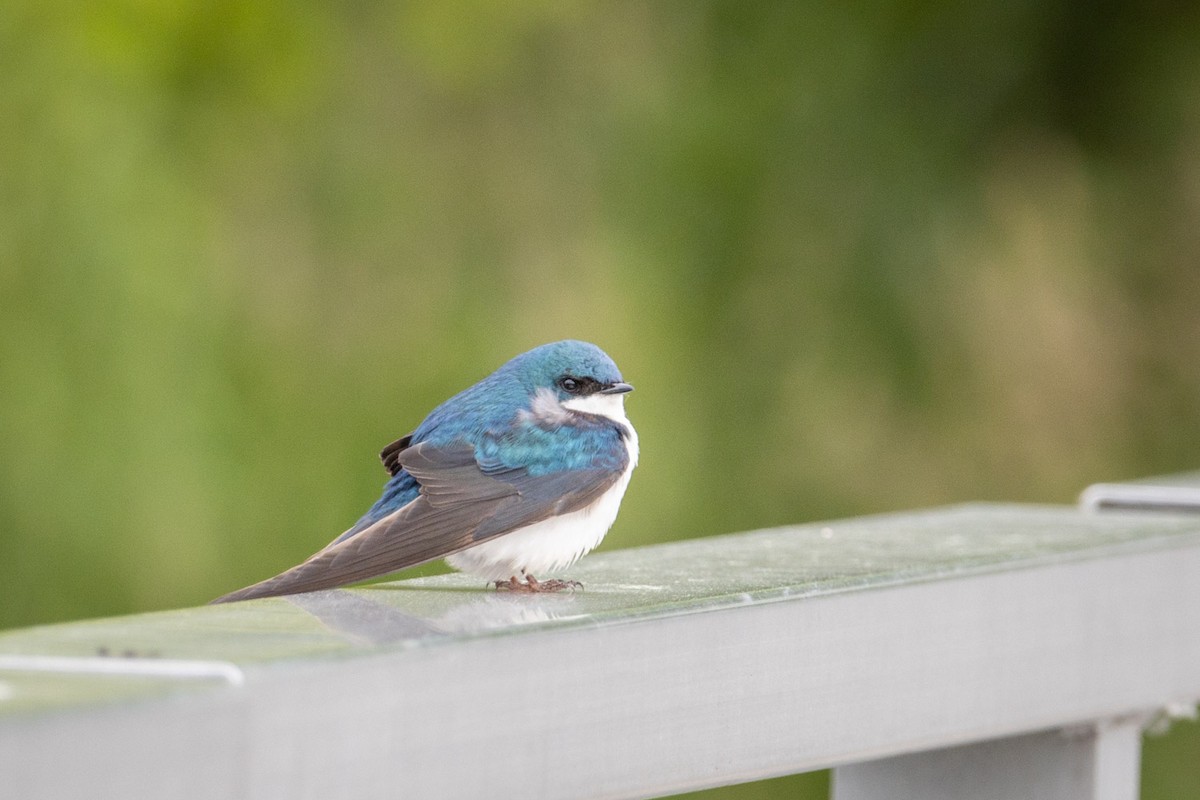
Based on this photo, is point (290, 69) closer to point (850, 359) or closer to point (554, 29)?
point (554, 29)

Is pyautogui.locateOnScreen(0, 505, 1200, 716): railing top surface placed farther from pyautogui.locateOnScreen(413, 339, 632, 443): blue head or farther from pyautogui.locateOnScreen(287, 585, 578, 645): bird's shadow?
pyautogui.locateOnScreen(413, 339, 632, 443): blue head

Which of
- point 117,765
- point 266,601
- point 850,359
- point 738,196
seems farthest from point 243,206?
point 117,765

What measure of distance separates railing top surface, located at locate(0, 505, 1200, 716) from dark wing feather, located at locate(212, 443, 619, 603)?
0.10 ft

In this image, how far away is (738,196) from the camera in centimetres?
487

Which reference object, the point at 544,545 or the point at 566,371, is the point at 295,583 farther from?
the point at 566,371

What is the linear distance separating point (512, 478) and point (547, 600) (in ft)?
1.26

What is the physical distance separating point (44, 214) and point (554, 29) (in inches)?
59.3

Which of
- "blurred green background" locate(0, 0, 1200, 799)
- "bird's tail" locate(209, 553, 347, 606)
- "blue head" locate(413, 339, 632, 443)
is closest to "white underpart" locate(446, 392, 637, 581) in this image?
"blue head" locate(413, 339, 632, 443)

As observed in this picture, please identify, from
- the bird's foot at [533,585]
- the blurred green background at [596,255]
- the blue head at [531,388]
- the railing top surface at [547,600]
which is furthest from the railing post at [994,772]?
the blurred green background at [596,255]

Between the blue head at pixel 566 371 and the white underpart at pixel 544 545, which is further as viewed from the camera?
the blue head at pixel 566 371

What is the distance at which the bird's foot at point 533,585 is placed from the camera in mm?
1355

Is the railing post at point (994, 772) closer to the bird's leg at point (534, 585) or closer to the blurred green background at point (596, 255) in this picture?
the bird's leg at point (534, 585)

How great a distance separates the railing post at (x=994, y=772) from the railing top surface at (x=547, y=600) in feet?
0.53

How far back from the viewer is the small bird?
1.41 meters
